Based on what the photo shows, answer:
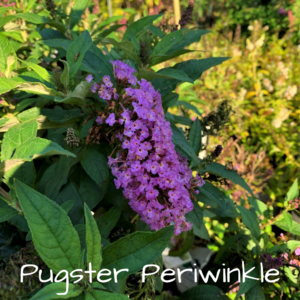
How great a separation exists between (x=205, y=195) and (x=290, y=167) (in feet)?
5.68

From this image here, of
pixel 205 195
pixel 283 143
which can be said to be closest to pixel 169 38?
pixel 205 195

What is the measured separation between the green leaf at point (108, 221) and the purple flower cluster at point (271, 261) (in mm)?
686

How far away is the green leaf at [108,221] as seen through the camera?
1.06 m

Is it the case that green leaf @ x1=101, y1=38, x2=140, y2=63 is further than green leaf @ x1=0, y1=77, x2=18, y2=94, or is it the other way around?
green leaf @ x1=101, y1=38, x2=140, y2=63

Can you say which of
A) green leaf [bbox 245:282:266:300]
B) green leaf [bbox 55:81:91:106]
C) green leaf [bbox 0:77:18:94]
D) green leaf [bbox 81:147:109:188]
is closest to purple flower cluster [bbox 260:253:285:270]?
green leaf [bbox 245:282:266:300]

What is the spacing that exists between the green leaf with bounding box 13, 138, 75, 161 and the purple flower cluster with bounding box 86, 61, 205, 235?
0.22 meters

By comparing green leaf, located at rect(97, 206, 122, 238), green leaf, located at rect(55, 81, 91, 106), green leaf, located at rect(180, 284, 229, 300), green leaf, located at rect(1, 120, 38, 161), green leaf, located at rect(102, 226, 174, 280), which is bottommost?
green leaf, located at rect(180, 284, 229, 300)

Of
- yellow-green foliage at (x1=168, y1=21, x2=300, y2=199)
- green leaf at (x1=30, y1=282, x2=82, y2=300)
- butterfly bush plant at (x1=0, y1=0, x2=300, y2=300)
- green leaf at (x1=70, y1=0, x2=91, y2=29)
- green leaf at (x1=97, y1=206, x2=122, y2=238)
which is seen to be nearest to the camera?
green leaf at (x1=30, y1=282, x2=82, y2=300)

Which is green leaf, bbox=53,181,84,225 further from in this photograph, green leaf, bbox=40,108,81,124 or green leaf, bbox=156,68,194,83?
green leaf, bbox=156,68,194,83

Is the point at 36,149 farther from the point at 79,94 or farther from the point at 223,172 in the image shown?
the point at 223,172

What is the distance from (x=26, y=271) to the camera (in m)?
0.80

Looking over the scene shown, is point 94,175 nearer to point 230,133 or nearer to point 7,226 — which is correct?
point 7,226

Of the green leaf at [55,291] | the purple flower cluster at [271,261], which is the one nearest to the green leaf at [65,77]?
the green leaf at [55,291]

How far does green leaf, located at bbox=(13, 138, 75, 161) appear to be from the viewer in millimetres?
692
